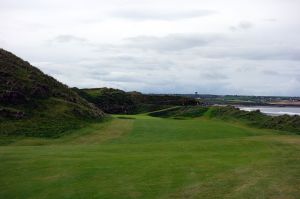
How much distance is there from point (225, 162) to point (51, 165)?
912cm

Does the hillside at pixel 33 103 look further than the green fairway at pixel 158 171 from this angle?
Yes

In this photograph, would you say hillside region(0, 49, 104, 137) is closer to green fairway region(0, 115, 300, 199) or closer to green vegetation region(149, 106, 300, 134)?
green fairway region(0, 115, 300, 199)

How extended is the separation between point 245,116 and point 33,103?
1224 inches

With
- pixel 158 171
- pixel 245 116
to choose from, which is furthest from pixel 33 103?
pixel 158 171

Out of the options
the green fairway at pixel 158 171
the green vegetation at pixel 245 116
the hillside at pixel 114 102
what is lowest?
the green fairway at pixel 158 171

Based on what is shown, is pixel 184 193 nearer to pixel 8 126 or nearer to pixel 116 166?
pixel 116 166

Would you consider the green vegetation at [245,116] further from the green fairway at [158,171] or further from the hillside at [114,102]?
the green fairway at [158,171]

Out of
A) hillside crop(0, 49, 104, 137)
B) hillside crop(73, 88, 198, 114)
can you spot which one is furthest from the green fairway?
hillside crop(73, 88, 198, 114)

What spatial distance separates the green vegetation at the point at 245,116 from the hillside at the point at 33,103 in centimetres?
2114

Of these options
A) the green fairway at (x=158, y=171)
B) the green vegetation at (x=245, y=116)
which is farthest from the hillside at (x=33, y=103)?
the green vegetation at (x=245, y=116)

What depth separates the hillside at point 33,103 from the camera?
4606 cm

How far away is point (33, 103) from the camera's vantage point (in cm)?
5425

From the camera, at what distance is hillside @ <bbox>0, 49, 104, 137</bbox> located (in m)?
46.1

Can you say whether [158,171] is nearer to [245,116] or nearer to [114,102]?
[245,116]
